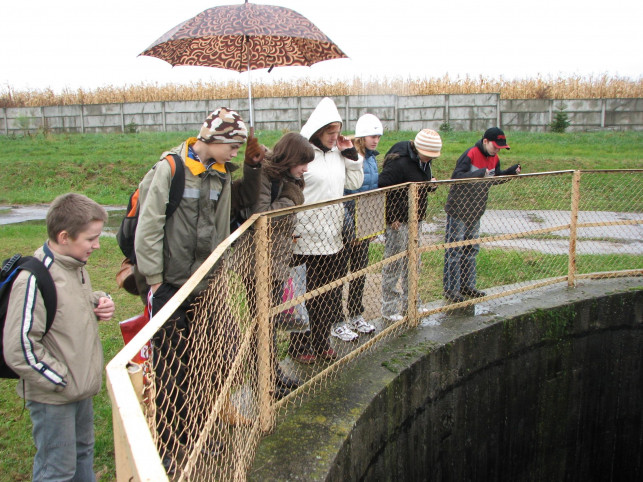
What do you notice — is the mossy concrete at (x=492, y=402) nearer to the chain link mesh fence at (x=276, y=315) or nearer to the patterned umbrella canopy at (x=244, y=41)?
the chain link mesh fence at (x=276, y=315)

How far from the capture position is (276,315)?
2924 mm

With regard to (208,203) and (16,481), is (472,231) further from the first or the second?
(16,481)

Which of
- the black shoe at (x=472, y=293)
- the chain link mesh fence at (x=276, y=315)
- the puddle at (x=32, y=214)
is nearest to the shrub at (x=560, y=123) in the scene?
the puddle at (x=32, y=214)

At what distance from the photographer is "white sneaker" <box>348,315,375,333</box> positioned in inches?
158

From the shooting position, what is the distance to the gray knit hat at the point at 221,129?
2680 millimetres

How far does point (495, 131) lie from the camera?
4.98 meters

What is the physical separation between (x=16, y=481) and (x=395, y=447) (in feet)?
6.94

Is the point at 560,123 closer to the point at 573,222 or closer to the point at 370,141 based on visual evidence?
the point at 573,222

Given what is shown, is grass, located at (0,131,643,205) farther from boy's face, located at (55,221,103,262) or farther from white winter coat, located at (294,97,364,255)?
boy's face, located at (55,221,103,262)

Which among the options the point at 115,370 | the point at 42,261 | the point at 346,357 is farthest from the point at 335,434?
the point at 115,370

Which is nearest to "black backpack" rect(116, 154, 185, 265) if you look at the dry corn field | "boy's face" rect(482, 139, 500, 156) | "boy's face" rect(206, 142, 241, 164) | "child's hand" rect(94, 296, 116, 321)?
"boy's face" rect(206, 142, 241, 164)

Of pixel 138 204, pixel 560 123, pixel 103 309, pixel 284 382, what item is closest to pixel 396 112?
pixel 560 123

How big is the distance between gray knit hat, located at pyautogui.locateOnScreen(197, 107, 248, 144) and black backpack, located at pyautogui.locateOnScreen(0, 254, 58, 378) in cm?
92

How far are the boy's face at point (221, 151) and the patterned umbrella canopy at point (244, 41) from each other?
105cm
